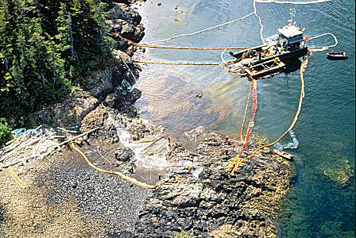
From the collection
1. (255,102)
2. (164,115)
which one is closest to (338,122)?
A: (255,102)

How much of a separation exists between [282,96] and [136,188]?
2286 centimetres

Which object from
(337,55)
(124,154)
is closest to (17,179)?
(124,154)

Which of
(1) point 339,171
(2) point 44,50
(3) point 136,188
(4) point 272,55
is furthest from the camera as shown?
(4) point 272,55

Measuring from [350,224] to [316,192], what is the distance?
408 centimetres

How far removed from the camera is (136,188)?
3519cm

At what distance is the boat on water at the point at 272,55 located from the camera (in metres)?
50.0

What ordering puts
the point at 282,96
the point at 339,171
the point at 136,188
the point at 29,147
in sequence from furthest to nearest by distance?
the point at 282,96, the point at 29,147, the point at 339,171, the point at 136,188

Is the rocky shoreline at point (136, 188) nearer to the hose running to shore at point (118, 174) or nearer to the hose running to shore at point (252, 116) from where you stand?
the hose running to shore at point (118, 174)

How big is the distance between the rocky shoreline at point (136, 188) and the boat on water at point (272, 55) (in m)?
13.1

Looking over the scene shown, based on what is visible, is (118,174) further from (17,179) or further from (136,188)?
(17,179)

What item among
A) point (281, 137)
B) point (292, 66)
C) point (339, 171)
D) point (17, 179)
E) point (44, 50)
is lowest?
point (339, 171)

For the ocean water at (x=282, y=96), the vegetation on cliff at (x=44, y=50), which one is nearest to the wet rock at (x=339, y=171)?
the ocean water at (x=282, y=96)

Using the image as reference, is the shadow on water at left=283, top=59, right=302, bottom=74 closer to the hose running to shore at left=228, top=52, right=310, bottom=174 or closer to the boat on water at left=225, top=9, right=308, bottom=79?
the boat on water at left=225, top=9, right=308, bottom=79

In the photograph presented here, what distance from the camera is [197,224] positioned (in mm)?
31812
